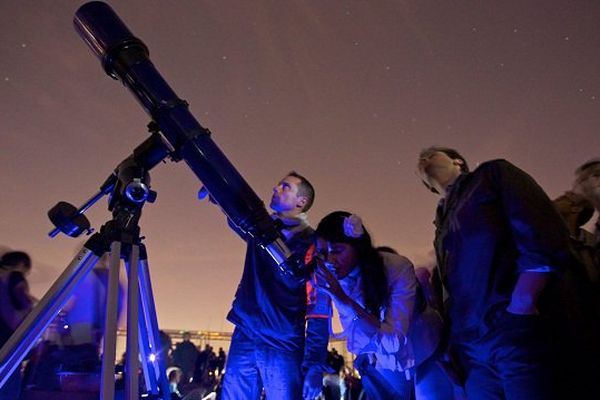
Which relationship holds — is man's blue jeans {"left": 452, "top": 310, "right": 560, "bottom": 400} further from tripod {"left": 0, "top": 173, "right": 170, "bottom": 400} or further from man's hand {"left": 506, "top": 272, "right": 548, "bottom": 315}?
tripod {"left": 0, "top": 173, "right": 170, "bottom": 400}

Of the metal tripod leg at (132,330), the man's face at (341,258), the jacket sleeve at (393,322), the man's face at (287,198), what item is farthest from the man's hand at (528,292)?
the man's face at (287,198)

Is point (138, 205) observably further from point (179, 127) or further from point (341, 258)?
point (341, 258)

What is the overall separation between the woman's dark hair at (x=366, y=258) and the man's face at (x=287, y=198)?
2.40 ft

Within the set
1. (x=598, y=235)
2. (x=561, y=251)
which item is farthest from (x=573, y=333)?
(x=598, y=235)

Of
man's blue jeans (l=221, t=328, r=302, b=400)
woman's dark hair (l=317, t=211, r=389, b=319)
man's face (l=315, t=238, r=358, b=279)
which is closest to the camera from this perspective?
woman's dark hair (l=317, t=211, r=389, b=319)

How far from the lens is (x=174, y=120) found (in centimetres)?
209

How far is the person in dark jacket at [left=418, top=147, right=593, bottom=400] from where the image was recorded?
1490 mm

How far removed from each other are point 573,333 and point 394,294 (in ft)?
3.04

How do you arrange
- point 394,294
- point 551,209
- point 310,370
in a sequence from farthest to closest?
point 310,370
point 394,294
point 551,209

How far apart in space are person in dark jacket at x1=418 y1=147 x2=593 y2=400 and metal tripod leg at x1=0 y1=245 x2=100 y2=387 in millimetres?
1603

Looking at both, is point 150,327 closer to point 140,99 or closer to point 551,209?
point 140,99

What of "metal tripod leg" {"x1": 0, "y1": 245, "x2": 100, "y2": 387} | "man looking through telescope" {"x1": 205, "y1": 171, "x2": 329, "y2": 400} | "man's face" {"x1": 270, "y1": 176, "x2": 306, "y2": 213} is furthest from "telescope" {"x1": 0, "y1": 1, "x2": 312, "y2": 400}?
"man's face" {"x1": 270, "y1": 176, "x2": 306, "y2": 213}

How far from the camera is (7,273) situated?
13.9 feet


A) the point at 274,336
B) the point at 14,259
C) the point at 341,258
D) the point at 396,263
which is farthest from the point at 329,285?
the point at 14,259
